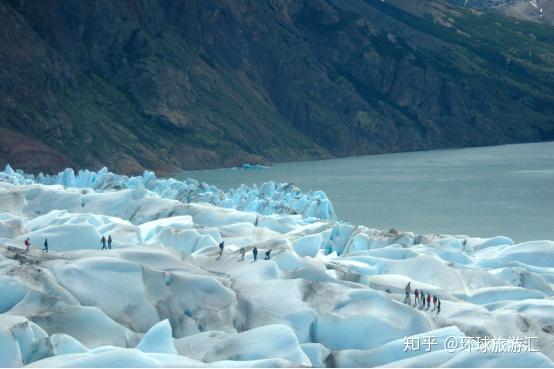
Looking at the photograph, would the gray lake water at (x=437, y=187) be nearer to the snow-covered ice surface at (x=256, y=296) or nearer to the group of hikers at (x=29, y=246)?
the snow-covered ice surface at (x=256, y=296)

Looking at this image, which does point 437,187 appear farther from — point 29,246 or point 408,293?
point 29,246

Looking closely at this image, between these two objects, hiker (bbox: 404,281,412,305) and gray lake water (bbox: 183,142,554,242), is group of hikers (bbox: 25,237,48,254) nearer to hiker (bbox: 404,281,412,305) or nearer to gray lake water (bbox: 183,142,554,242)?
hiker (bbox: 404,281,412,305)

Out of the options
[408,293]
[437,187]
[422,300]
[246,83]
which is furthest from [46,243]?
[246,83]

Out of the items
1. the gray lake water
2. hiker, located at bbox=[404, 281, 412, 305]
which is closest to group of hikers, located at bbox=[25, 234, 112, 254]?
hiker, located at bbox=[404, 281, 412, 305]

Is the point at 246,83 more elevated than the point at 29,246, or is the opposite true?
the point at 29,246

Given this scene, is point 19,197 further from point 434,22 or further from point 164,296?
point 434,22

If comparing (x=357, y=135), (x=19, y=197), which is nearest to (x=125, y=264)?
(x=19, y=197)
